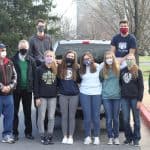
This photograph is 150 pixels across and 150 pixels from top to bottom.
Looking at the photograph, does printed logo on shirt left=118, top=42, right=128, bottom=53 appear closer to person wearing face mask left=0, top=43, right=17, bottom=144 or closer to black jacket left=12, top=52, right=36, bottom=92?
black jacket left=12, top=52, right=36, bottom=92

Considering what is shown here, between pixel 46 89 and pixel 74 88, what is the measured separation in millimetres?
535

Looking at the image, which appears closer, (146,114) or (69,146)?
(69,146)

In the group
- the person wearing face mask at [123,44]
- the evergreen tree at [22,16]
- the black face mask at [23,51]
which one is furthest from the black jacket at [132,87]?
the evergreen tree at [22,16]

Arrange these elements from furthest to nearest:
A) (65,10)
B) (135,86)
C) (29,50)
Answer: (65,10), (29,50), (135,86)

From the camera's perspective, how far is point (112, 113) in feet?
32.5

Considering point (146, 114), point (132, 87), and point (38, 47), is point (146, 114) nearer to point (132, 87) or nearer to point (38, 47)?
point (132, 87)

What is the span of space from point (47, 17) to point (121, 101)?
34.5 meters

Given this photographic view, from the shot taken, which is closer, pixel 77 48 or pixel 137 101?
pixel 137 101

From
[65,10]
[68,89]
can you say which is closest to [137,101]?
[68,89]

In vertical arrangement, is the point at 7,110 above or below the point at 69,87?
below

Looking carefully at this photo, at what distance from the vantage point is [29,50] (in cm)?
1067

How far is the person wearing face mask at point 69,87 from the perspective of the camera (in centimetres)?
988

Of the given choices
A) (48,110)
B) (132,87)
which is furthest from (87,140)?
(132,87)

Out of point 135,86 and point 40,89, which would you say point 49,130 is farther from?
point 135,86
